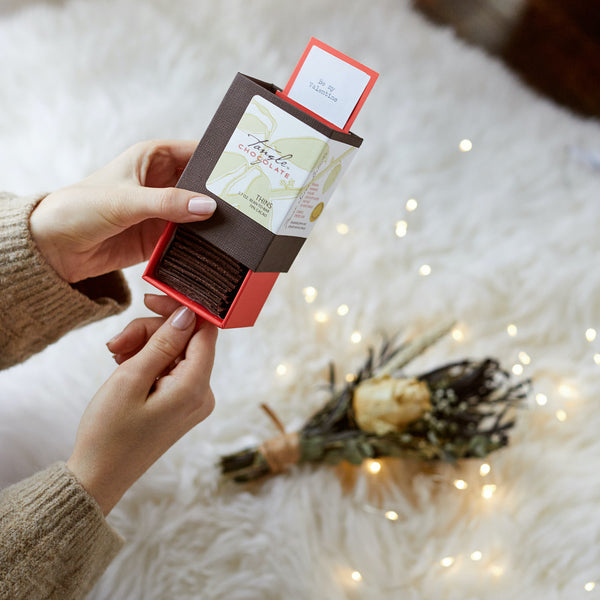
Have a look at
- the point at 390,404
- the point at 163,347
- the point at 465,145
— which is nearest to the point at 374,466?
the point at 390,404

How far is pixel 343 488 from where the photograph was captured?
1.10 meters

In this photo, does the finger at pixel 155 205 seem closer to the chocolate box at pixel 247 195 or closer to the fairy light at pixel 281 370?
the chocolate box at pixel 247 195

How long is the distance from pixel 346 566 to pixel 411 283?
0.59m

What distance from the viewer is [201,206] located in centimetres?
67

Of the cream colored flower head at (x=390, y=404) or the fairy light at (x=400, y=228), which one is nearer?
the cream colored flower head at (x=390, y=404)

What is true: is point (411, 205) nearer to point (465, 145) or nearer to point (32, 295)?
point (465, 145)

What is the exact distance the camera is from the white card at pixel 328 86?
65 cm

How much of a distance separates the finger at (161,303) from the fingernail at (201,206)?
0.51 feet

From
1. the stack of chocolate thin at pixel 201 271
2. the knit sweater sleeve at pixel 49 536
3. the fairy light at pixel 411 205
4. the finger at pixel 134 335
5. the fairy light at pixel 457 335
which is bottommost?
the knit sweater sleeve at pixel 49 536

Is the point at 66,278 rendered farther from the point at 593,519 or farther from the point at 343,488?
the point at 593,519

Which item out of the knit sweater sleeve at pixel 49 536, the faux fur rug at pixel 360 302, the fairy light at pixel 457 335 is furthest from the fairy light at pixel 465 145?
the knit sweater sleeve at pixel 49 536

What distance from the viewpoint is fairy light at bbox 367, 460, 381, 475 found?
3.47 ft

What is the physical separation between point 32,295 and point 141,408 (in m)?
0.25

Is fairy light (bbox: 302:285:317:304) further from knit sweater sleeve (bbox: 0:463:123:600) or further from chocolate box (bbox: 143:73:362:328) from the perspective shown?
knit sweater sleeve (bbox: 0:463:123:600)
